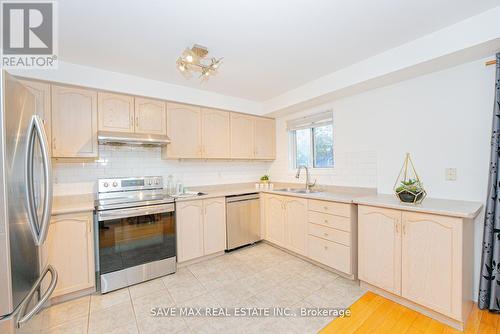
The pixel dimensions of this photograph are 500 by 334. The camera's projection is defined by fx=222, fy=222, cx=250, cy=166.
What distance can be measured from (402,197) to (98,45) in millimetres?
3091

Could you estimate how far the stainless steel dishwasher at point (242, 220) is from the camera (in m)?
3.18

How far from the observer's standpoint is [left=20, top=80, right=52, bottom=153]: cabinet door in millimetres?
2168

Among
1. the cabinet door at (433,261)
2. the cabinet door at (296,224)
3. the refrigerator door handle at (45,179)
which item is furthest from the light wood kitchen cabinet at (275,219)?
the refrigerator door handle at (45,179)

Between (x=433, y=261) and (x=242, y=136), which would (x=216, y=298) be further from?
(x=242, y=136)

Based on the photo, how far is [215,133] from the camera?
3.36 m

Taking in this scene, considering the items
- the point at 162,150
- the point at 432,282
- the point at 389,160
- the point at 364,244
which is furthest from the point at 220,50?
the point at 432,282

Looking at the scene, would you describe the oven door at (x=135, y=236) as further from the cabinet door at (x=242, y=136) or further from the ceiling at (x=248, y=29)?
the ceiling at (x=248, y=29)

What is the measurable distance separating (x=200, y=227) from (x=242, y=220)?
66 centimetres

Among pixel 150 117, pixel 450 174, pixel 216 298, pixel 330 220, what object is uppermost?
pixel 150 117

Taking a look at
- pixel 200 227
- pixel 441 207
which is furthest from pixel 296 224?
pixel 441 207

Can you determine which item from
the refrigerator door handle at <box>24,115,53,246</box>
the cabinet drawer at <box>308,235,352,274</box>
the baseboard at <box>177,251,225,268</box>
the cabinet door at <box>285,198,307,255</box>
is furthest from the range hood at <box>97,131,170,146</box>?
the cabinet drawer at <box>308,235,352,274</box>

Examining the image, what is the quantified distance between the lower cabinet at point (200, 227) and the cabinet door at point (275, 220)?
2.36 ft

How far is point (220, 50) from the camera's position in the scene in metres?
2.16

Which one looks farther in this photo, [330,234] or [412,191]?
[330,234]
